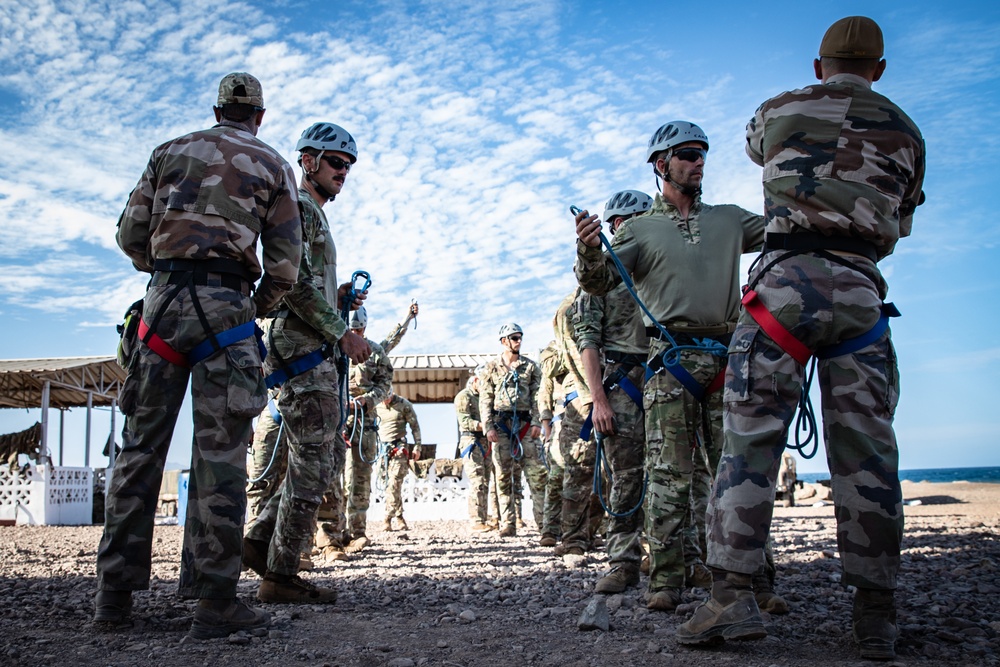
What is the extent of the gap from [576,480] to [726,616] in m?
4.57

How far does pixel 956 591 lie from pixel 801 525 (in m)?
7.42

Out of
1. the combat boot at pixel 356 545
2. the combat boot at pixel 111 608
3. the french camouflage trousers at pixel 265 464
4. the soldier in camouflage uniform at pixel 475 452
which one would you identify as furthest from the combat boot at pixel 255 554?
the soldier in camouflage uniform at pixel 475 452

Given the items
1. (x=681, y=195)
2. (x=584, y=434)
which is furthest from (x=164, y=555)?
(x=681, y=195)

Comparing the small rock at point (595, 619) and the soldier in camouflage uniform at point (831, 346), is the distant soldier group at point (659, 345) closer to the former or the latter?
the soldier in camouflage uniform at point (831, 346)

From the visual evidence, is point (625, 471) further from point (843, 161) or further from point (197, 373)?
point (197, 373)

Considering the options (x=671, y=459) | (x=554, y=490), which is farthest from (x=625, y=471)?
(x=554, y=490)

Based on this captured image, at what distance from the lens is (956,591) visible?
4766 mm

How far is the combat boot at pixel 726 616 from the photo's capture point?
9.91 feet

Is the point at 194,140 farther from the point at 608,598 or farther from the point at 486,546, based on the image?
the point at 486,546

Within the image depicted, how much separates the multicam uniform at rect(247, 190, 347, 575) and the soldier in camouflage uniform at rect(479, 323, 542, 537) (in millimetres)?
6738

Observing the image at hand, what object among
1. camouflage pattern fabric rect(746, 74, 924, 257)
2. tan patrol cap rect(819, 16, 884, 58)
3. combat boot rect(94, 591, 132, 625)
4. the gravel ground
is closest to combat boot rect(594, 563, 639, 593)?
the gravel ground

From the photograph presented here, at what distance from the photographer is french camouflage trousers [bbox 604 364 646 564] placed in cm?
513

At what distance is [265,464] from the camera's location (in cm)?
668

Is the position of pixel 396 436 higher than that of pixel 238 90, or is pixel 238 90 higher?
pixel 238 90
